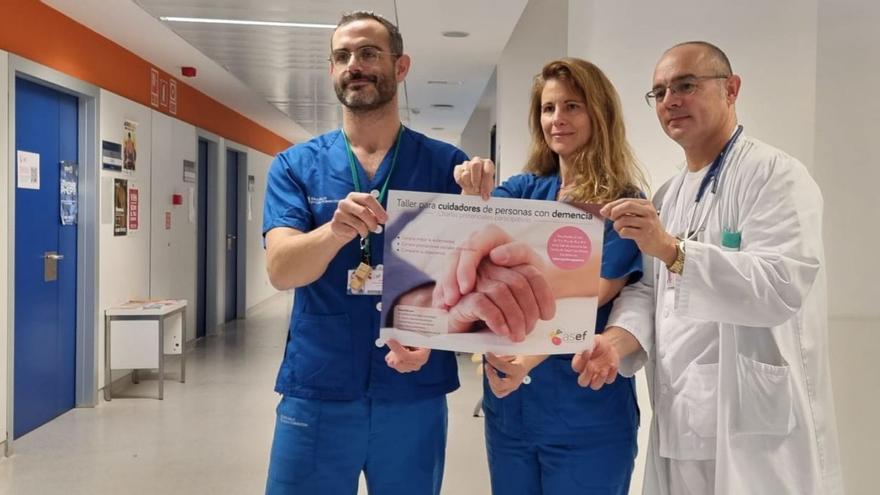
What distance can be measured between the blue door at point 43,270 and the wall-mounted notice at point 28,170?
2cm

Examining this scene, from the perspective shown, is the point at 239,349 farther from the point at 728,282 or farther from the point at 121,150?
the point at 728,282

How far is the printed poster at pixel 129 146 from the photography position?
6000mm

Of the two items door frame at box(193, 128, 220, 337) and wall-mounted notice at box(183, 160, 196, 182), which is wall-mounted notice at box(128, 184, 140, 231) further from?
door frame at box(193, 128, 220, 337)

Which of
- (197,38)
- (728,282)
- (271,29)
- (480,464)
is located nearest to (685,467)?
(728,282)

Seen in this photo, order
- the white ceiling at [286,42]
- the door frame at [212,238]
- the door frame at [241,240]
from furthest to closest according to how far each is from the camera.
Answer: the door frame at [241,240], the door frame at [212,238], the white ceiling at [286,42]

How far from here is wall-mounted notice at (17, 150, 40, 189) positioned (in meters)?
4.48

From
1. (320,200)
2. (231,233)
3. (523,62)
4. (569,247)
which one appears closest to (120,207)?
(523,62)

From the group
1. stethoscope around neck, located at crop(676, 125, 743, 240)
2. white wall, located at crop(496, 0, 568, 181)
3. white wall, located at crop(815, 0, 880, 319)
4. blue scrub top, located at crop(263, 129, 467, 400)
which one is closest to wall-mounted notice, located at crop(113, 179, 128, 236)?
white wall, located at crop(496, 0, 568, 181)

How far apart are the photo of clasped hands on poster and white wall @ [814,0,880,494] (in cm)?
186

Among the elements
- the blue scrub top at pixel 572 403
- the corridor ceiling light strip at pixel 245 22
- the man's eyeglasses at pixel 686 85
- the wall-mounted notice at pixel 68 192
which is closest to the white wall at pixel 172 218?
the wall-mounted notice at pixel 68 192

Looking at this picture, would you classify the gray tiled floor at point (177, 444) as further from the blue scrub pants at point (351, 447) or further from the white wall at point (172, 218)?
the blue scrub pants at point (351, 447)

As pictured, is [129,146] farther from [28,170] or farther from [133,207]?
[28,170]

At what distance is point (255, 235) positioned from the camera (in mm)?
11273

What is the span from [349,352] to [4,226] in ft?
11.0
